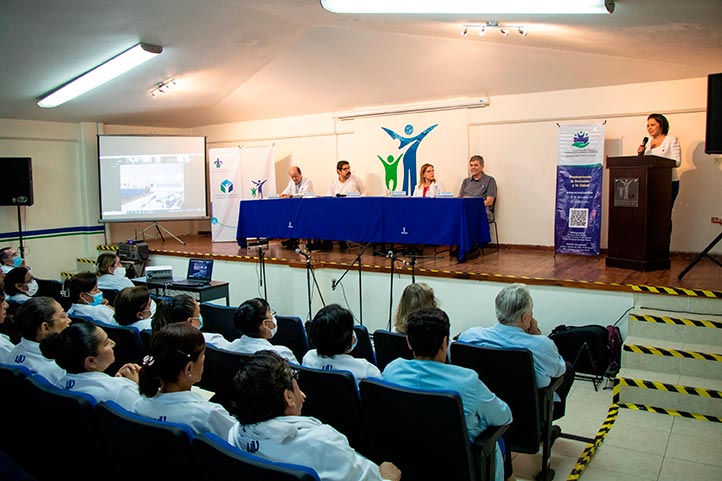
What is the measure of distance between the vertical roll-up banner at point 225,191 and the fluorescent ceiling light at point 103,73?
7.81 ft

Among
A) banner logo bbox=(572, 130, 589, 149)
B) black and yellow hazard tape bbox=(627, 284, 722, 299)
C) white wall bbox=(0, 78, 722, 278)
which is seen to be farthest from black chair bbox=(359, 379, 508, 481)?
white wall bbox=(0, 78, 722, 278)

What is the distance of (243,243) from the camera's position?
27.0 ft

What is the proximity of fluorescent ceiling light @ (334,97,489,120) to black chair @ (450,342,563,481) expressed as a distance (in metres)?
5.61

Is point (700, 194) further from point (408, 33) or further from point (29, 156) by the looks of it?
point (29, 156)

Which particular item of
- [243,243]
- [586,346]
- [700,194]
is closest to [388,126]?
[243,243]

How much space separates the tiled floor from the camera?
10.1ft

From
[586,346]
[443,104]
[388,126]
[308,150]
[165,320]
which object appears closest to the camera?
[165,320]

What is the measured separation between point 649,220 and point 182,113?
25.1 feet

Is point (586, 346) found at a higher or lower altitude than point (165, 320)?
lower

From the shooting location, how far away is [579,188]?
665 cm

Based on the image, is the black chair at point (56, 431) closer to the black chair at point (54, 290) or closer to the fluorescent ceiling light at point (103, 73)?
the black chair at point (54, 290)

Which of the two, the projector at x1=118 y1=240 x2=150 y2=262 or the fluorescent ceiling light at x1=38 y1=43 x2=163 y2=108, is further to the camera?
the projector at x1=118 y1=240 x2=150 y2=262

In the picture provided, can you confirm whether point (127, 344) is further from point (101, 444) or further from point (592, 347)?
point (592, 347)

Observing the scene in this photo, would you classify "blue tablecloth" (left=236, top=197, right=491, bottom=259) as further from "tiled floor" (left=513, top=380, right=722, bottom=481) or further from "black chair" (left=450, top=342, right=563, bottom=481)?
"black chair" (left=450, top=342, right=563, bottom=481)
